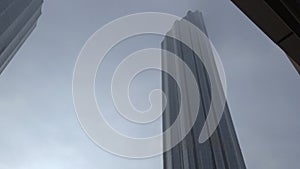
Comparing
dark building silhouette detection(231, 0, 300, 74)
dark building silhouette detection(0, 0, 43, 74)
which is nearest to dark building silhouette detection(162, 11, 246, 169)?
dark building silhouette detection(0, 0, 43, 74)

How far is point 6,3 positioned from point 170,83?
64.3 m

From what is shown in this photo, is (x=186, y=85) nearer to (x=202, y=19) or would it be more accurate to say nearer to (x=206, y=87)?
(x=206, y=87)

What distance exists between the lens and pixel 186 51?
121188mm

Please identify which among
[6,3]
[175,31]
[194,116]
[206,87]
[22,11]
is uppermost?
[175,31]

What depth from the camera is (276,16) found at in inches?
96.0

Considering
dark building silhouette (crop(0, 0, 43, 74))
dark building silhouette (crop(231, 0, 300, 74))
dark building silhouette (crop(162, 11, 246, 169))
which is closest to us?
dark building silhouette (crop(231, 0, 300, 74))

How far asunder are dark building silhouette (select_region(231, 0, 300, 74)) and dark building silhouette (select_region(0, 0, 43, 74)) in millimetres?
97719

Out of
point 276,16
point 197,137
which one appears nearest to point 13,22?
point 197,137

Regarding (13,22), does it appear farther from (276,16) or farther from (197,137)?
(276,16)

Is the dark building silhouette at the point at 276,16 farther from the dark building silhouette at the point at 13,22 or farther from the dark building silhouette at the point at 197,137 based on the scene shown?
the dark building silhouette at the point at 13,22

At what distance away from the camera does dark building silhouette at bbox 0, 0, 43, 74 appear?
89938 mm

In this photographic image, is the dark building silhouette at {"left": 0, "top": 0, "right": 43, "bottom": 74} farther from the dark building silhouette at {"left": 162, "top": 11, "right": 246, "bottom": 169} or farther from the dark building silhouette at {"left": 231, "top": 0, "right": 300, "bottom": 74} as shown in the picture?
the dark building silhouette at {"left": 231, "top": 0, "right": 300, "bottom": 74}

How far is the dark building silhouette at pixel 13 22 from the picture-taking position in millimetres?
89938

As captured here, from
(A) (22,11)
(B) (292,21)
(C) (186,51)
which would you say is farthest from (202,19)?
(B) (292,21)
